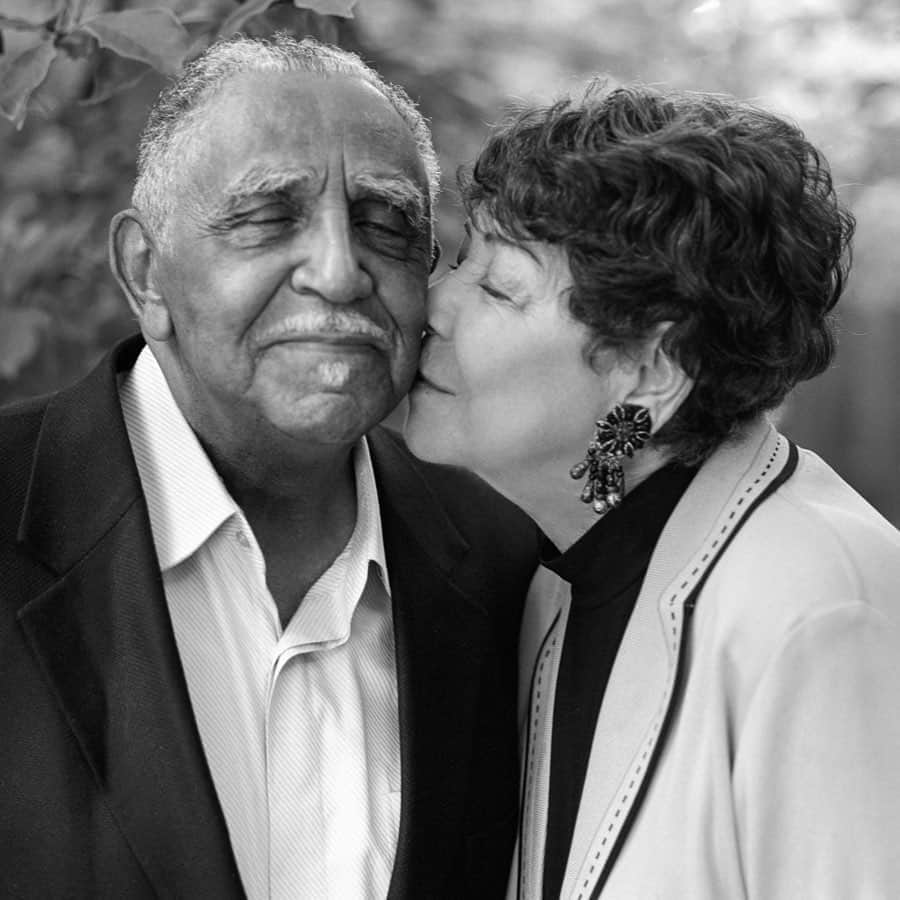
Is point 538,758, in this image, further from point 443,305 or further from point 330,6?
point 330,6

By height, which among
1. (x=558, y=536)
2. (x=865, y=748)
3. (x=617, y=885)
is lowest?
(x=617, y=885)

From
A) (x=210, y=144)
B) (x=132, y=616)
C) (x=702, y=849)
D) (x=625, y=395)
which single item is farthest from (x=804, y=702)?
(x=210, y=144)

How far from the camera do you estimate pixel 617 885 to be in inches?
85.4

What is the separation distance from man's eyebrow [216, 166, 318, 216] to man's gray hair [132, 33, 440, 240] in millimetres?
129

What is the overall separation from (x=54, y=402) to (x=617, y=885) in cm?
116

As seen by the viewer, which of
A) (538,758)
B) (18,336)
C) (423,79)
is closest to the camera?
(538,758)

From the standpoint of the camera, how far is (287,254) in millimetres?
2363

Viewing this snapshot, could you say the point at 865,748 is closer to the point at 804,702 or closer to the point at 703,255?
the point at 804,702

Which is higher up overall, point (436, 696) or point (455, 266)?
point (455, 266)

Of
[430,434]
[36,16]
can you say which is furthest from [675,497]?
[36,16]

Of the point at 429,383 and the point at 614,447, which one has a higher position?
the point at 429,383

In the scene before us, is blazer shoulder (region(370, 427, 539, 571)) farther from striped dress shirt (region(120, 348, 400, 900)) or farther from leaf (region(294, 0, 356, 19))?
leaf (region(294, 0, 356, 19))

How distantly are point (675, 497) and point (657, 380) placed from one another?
19 cm

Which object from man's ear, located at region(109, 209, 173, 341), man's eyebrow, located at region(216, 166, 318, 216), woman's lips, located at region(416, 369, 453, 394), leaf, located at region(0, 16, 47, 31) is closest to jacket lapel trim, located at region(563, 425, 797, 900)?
woman's lips, located at region(416, 369, 453, 394)
